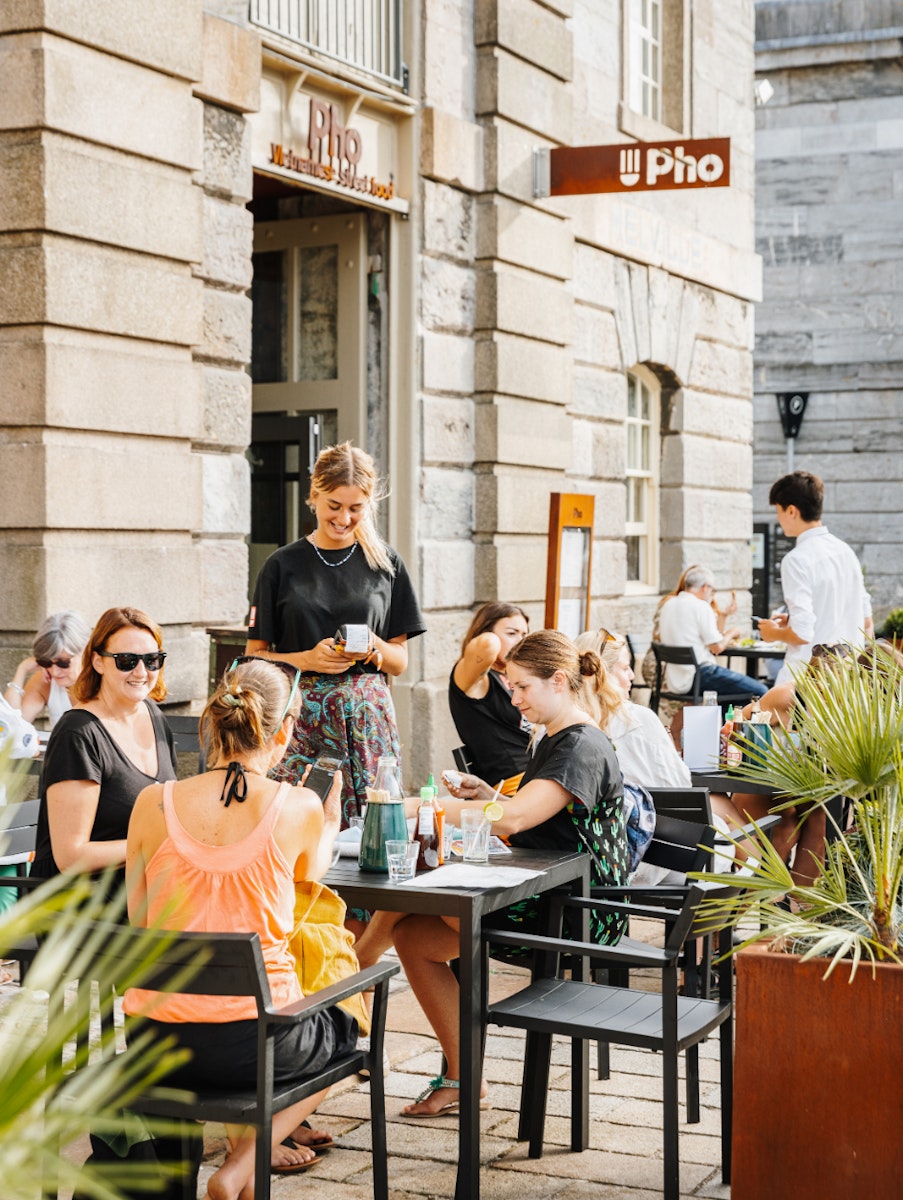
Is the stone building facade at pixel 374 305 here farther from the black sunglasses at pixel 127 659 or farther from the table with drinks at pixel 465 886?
the table with drinks at pixel 465 886

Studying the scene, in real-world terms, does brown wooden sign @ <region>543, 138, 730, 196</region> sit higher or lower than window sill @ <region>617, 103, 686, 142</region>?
lower

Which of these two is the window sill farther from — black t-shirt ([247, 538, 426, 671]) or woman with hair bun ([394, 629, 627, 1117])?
woman with hair bun ([394, 629, 627, 1117])

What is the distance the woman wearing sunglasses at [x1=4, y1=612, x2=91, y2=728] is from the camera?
6.43 m

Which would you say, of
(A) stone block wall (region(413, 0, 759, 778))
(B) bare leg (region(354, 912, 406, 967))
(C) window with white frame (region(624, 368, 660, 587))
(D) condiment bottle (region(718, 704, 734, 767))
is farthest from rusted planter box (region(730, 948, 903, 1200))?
(C) window with white frame (region(624, 368, 660, 587))

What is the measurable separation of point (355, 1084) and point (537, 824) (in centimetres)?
97

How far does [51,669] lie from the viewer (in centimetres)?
646

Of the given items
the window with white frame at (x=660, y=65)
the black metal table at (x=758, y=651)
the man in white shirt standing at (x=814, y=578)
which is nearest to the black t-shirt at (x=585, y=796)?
the man in white shirt standing at (x=814, y=578)

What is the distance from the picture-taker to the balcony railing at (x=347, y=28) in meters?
8.80

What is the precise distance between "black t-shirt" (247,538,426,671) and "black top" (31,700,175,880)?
130cm

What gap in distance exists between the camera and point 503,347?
10539 mm

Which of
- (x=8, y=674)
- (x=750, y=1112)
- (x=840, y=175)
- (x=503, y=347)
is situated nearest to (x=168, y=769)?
(x=750, y=1112)

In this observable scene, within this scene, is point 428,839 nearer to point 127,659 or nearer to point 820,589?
point 127,659

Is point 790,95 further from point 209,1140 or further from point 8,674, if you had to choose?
point 209,1140

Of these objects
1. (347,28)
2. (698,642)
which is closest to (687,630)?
(698,642)
